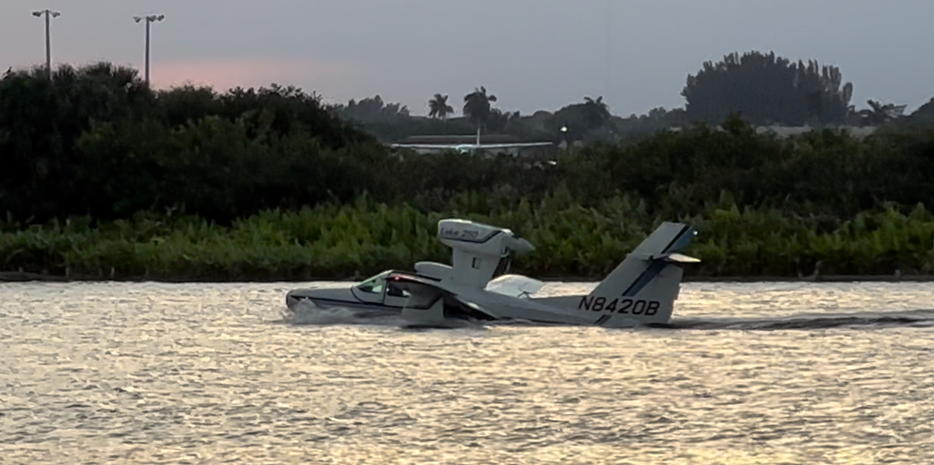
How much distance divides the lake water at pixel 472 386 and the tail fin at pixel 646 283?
40 centimetres

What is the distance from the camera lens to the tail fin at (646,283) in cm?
2659

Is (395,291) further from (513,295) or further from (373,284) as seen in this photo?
(513,295)

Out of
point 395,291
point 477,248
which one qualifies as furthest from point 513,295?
point 395,291

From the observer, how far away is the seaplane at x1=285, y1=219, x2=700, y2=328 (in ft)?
87.1

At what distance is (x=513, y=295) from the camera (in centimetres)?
2756

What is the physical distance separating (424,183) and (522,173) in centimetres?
365

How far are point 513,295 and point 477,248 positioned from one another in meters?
1.57

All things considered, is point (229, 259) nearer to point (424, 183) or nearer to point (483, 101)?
point (424, 183)

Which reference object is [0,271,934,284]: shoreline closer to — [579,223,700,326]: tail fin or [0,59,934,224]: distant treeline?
[0,59,934,224]: distant treeline

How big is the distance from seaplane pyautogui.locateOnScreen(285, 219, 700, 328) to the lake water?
450mm

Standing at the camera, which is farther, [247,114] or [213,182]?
[247,114]

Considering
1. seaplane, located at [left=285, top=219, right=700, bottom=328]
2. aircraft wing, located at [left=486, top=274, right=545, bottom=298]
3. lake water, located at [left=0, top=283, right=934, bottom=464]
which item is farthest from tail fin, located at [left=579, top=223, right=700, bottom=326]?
aircraft wing, located at [left=486, top=274, right=545, bottom=298]

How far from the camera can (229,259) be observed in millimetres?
40469

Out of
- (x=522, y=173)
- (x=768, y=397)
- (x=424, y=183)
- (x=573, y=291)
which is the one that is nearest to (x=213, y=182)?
(x=424, y=183)
